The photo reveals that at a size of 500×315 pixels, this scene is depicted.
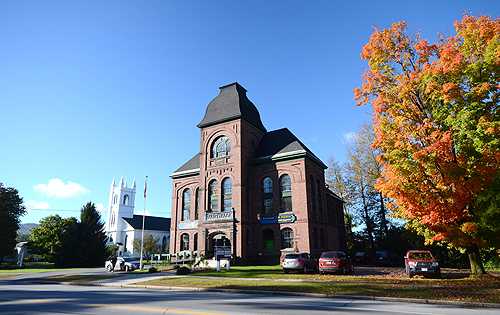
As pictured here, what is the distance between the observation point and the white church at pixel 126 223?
3051 inches

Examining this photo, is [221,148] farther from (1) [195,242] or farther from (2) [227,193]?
(1) [195,242]

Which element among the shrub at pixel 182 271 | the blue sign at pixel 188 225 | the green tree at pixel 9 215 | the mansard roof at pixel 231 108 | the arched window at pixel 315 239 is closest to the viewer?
the shrub at pixel 182 271

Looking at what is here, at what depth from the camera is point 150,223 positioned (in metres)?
80.4

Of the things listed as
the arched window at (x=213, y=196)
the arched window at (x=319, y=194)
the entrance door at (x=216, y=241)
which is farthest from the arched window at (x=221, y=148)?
the arched window at (x=319, y=194)

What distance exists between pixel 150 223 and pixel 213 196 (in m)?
51.7

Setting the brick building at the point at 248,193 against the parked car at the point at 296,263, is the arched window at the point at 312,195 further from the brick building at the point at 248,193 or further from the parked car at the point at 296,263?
the parked car at the point at 296,263

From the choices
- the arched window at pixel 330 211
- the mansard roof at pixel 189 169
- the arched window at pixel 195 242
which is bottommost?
the arched window at pixel 195 242

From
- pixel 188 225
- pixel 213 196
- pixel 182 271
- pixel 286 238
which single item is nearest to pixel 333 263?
pixel 182 271

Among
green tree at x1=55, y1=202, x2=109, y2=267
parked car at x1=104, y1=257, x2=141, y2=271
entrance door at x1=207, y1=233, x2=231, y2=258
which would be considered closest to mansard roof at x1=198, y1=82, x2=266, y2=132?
entrance door at x1=207, y1=233, x2=231, y2=258

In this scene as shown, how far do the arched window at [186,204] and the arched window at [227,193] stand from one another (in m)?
6.57

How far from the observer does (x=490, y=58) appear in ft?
46.2

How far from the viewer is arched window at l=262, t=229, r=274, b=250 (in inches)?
1284

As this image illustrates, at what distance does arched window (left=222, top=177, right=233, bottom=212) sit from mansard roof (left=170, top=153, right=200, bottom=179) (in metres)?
5.38

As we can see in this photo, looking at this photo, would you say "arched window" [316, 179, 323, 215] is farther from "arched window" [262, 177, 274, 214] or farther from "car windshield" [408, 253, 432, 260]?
"car windshield" [408, 253, 432, 260]
